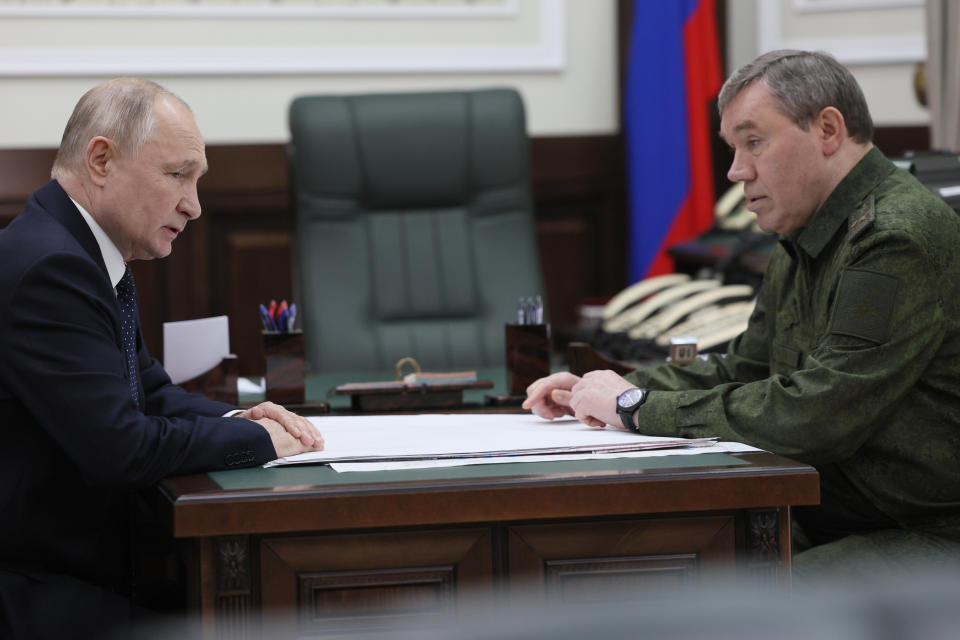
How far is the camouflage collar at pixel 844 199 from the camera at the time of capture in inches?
69.2

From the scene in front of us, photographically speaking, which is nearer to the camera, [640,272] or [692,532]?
[692,532]

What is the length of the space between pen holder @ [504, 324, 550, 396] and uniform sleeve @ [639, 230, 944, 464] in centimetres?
46

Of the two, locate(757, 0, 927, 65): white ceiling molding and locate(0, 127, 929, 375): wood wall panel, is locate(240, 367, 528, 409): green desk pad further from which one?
locate(757, 0, 927, 65): white ceiling molding

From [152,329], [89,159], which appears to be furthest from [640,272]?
[89,159]

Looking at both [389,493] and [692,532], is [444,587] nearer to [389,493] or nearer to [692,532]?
[389,493]

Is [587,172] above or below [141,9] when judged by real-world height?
below

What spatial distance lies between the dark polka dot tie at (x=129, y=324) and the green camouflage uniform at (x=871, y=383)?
701 millimetres

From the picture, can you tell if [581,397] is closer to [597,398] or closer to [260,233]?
[597,398]

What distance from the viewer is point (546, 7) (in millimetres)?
4316

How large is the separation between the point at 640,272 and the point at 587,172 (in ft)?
1.44

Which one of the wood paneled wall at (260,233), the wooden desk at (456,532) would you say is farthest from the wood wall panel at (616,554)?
the wood paneled wall at (260,233)

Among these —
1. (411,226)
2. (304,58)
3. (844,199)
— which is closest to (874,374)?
(844,199)

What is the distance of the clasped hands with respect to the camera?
5.53 ft

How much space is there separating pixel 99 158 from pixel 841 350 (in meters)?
1.03
